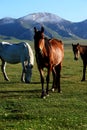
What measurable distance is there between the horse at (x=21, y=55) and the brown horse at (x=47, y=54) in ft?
7.78

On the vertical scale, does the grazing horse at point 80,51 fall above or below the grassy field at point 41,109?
above

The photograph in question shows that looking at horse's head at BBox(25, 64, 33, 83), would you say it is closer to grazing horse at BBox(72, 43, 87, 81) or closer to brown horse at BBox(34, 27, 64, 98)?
brown horse at BBox(34, 27, 64, 98)

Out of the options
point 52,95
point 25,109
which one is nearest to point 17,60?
point 52,95

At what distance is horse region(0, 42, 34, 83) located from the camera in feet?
61.5

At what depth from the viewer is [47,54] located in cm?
1452

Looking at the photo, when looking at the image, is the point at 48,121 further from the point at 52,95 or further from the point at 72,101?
the point at 52,95

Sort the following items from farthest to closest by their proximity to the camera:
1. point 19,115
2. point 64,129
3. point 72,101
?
point 72,101 < point 19,115 < point 64,129

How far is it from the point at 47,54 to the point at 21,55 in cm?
571

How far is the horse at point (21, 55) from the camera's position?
18.7m

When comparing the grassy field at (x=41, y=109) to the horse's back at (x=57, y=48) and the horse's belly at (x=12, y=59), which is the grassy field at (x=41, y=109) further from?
the horse's belly at (x=12, y=59)

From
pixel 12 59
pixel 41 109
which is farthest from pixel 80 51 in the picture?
pixel 41 109

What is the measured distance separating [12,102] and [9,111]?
5.10 feet

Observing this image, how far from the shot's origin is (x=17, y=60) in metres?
20.8

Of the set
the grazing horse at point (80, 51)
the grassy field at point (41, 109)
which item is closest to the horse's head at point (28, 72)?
the grassy field at point (41, 109)
